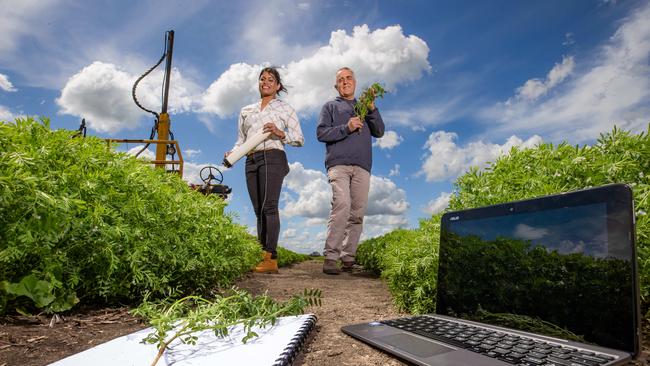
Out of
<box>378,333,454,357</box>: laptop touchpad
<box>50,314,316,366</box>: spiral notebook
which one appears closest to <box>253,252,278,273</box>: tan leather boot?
<box>50,314,316,366</box>: spiral notebook

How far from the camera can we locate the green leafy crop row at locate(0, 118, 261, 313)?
2.60 m

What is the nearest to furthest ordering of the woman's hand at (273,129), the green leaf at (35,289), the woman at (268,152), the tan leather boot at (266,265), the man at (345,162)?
the green leaf at (35,289)
the woman's hand at (273,129)
the woman at (268,152)
the man at (345,162)
the tan leather boot at (266,265)

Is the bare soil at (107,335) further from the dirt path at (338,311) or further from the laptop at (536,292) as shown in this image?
the laptop at (536,292)

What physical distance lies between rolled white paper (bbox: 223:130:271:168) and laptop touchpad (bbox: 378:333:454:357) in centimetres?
476

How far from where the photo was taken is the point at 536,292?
2.11 m

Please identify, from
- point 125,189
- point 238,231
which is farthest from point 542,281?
point 238,231

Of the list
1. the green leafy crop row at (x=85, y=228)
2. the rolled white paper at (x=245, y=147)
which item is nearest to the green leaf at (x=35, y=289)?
the green leafy crop row at (x=85, y=228)

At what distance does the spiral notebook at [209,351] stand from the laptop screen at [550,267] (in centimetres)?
102

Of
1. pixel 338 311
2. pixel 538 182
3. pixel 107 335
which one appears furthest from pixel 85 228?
pixel 538 182

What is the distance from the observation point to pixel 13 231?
259 cm

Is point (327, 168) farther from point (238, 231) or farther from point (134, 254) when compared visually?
point (134, 254)

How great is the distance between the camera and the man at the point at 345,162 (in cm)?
691

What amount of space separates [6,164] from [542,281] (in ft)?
9.72

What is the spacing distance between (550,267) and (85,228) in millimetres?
2864
